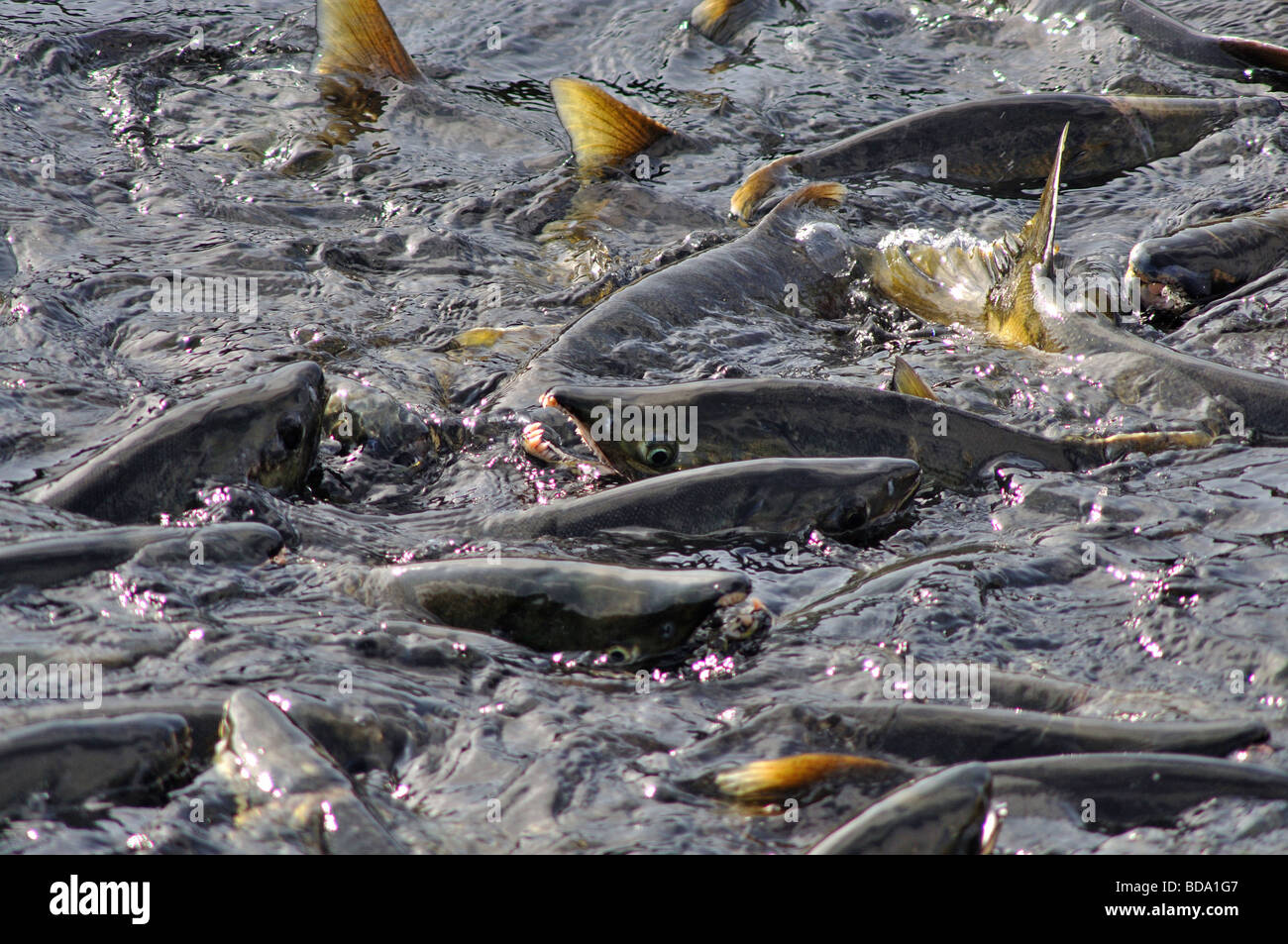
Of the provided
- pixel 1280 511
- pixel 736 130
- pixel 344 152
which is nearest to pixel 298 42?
pixel 344 152

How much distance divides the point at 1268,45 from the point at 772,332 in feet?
12.6

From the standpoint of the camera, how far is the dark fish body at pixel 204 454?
314cm

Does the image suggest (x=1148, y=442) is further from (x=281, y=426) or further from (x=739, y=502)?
(x=281, y=426)

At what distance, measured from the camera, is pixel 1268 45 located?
6426 millimetres

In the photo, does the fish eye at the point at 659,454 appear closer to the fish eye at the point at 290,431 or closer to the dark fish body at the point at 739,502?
the dark fish body at the point at 739,502

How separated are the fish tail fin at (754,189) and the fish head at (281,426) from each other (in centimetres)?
261

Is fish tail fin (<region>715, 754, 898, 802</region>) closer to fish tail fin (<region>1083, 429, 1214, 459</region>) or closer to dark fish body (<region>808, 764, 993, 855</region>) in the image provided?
dark fish body (<region>808, 764, 993, 855</region>)

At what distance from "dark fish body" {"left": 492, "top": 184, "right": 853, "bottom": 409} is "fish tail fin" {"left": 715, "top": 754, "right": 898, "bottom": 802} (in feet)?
5.79

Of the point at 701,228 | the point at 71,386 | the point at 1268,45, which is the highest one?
the point at 1268,45

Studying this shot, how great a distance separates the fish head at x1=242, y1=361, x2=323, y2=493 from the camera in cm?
336

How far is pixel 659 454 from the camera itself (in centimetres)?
347

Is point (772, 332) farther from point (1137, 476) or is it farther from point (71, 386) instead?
point (71, 386)

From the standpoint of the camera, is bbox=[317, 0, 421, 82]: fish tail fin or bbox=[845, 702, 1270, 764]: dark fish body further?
bbox=[317, 0, 421, 82]: fish tail fin

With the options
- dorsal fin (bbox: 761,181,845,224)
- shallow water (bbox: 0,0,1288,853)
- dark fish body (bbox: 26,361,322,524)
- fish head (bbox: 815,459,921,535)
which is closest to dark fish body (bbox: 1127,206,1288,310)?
shallow water (bbox: 0,0,1288,853)
